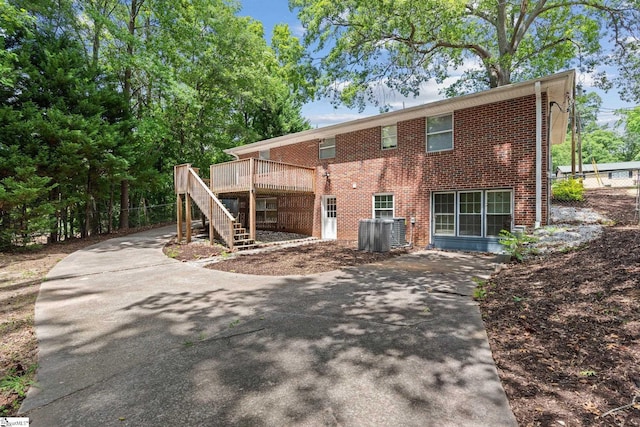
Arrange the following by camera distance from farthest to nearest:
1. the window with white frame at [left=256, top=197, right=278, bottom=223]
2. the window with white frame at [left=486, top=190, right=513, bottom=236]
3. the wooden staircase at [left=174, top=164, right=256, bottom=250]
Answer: the window with white frame at [left=256, top=197, right=278, bottom=223]
the wooden staircase at [left=174, top=164, right=256, bottom=250]
the window with white frame at [left=486, top=190, right=513, bottom=236]

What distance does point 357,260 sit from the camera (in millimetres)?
8844

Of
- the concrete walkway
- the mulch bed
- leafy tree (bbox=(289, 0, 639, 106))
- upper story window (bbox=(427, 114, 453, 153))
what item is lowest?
the concrete walkway

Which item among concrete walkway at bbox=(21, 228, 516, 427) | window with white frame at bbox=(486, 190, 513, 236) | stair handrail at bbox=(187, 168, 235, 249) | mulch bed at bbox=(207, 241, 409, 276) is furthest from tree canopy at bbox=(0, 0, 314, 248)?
window with white frame at bbox=(486, 190, 513, 236)

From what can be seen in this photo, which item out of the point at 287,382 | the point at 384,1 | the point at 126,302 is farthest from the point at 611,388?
the point at 384,1

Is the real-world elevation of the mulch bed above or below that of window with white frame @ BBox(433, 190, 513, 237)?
below

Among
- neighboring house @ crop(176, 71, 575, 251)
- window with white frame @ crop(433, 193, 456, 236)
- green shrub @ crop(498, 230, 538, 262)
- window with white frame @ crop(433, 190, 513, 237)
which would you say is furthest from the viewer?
window with white frame @ crop(433, 193, 456, 236)

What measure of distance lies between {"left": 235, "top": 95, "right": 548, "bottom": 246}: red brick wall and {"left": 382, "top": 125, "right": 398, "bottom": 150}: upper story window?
20cm

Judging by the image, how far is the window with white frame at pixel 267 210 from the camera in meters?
16.7

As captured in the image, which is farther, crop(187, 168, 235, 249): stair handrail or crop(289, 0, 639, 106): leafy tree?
crop(289, 0, 639, 106): leafy tree

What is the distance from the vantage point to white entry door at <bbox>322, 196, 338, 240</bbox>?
14.2 m

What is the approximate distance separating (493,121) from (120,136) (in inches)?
592

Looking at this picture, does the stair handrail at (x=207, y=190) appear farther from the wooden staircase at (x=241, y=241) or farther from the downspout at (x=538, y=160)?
the downspout at (x=538, y=160)

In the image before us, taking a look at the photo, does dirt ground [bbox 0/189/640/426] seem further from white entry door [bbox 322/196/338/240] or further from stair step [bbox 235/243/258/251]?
white entry door [bbox 322/196/338/240]

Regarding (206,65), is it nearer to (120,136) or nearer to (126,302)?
(120,136)
